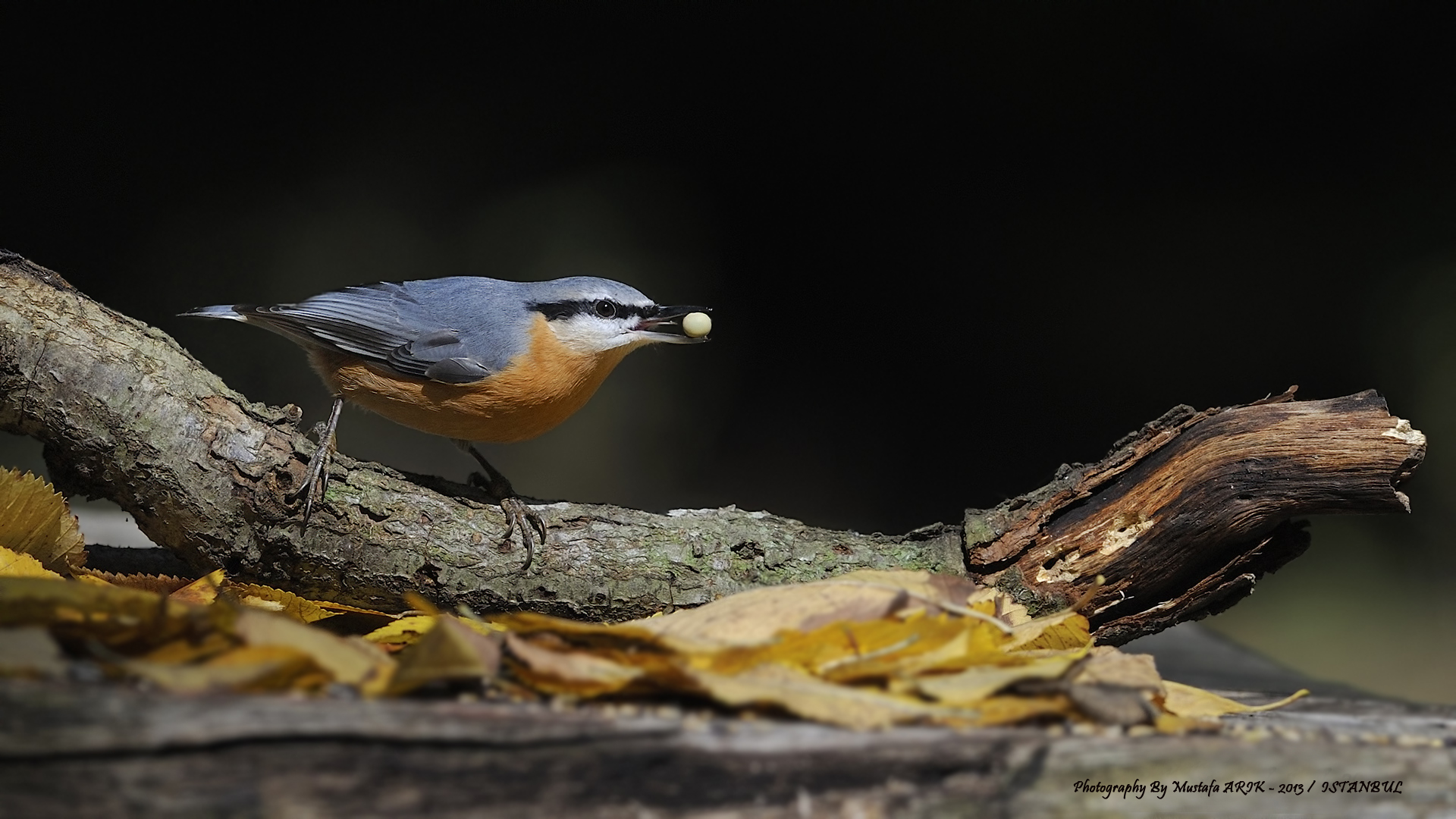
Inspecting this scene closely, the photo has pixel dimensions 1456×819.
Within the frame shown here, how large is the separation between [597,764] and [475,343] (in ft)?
4.49

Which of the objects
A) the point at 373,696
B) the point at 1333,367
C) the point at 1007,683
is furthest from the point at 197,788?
the point at 1333,367

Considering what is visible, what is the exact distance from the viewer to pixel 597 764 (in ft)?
2.61

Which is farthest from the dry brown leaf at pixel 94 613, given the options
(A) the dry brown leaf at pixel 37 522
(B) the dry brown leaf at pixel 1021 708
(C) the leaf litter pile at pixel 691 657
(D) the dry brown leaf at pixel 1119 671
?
(D) the dry brown leaf at pixel 1119 671

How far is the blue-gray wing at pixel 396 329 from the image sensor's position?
200cm

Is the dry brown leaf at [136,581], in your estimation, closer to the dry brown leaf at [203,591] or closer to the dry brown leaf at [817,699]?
the dry brown leaf at [203,591]

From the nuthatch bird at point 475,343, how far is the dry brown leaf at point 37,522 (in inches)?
20.9

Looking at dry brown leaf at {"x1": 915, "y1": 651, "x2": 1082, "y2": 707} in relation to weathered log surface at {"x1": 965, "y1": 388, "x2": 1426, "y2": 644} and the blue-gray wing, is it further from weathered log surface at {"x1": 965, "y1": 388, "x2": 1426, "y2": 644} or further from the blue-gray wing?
the blue-gray wing

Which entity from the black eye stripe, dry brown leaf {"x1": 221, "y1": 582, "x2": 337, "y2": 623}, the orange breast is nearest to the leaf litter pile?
dry brown leaf {"x1": 221, "y1": 582, "x2": 337, "y2": 623}

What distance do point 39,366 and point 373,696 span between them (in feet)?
Result: 3.11

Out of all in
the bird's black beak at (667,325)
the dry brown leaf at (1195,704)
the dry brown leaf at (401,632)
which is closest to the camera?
the dry brown leaf at (1195,704)

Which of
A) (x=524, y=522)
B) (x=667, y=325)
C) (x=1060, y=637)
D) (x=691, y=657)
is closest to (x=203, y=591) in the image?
(x=524, y=522)

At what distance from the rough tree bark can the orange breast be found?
298mm

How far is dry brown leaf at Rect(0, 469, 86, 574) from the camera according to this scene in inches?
54.1

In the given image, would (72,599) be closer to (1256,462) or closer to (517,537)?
(517,537)
